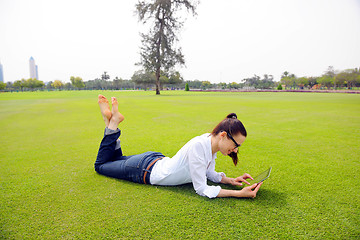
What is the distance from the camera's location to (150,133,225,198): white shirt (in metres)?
2.41

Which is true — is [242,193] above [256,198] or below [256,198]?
above

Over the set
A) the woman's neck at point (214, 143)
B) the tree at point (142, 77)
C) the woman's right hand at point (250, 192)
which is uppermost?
the tree at point (142, 77)

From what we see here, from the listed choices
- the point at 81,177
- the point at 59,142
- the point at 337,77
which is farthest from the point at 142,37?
Result: the point at 337,77

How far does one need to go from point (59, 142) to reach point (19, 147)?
77 cm

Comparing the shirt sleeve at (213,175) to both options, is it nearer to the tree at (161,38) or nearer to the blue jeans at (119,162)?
the blue jeans at (119,162)

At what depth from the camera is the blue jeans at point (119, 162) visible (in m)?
2.84

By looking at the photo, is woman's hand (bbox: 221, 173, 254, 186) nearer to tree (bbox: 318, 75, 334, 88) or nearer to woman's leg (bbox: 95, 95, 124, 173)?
woman's leg (bbox: 95, 95, 124, 173)

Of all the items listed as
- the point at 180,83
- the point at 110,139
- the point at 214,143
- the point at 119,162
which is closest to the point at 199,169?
the point at 214,143

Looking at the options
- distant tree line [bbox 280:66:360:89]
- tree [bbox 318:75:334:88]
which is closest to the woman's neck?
distant tree line [bbox 280:66:360:89]

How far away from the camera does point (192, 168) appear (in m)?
2.41

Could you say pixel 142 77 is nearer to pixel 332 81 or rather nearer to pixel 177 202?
pixel 177 202

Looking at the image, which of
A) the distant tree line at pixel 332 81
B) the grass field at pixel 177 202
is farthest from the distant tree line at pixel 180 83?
the grass field at pixel 177 202

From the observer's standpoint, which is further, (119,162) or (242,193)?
(119,162)

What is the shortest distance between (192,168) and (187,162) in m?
0.16
